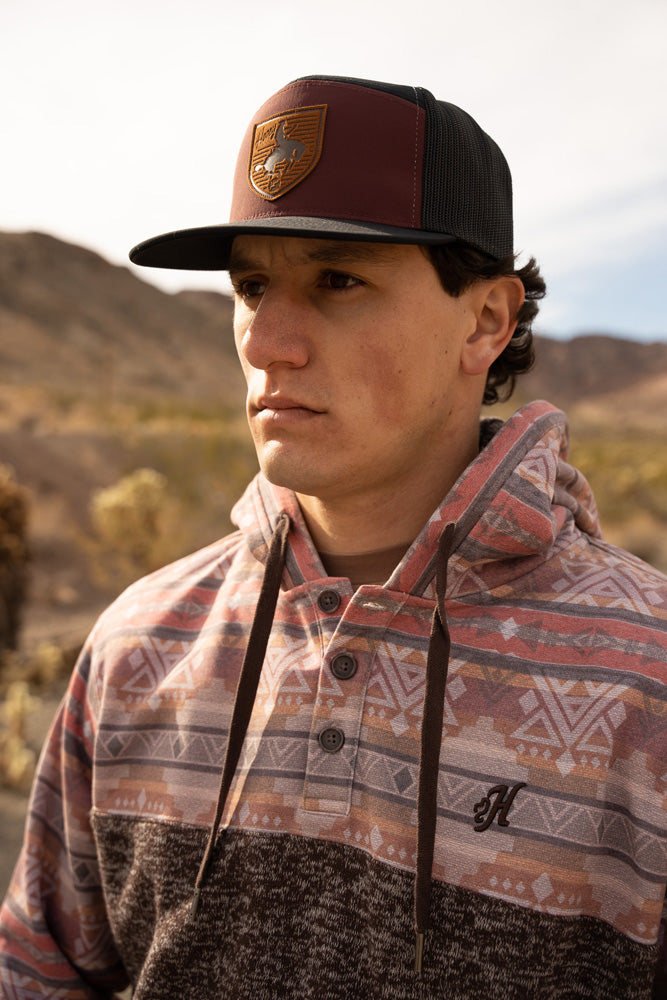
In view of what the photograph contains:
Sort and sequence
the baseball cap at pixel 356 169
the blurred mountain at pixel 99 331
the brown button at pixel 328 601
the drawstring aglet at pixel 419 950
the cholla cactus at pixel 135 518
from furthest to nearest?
the blurred mountain at pixel 99 331, the cholla cactus at pixel 135 518, the brown button at pixel 328 601, the baseball cap at pixel 356 169, the drawstring aglet at pixel 419 950

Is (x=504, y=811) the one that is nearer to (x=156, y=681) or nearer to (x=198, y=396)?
(x=156, y=681)

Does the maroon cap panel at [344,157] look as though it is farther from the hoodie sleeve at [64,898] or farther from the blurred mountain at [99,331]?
the blurred mountain at [99,331]

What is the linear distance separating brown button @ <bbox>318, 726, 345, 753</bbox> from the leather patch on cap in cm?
103

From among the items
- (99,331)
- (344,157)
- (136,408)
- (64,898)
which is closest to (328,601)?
(344,157)

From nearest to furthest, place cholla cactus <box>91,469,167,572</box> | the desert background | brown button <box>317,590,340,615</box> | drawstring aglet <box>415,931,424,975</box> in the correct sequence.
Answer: drawstring aglet <box>415,931,424,975</box> → brown button <box>317,590,340,615</box> → the desert background → cholla cactus <box>91,469,167,572</box>

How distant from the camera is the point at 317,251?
1582 mm

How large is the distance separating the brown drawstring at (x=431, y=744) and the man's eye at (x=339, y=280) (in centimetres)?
51

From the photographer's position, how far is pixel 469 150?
1657mm

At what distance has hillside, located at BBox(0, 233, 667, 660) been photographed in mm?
12383

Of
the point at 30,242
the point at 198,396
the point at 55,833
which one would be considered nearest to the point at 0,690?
the point at 55,833

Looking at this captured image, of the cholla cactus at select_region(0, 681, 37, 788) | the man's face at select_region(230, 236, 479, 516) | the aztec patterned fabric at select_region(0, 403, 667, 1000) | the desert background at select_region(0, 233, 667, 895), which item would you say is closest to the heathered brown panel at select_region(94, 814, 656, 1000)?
the aztec patterned fabric at select_region(0, 403, 667, 1000)

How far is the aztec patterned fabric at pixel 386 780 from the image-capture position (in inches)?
55.6

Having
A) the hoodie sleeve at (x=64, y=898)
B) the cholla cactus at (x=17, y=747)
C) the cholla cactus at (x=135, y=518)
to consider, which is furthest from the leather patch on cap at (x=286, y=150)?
the cholla cactus at (x=135, y=518)

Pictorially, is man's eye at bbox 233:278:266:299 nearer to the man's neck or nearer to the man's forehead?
the man's forehead
